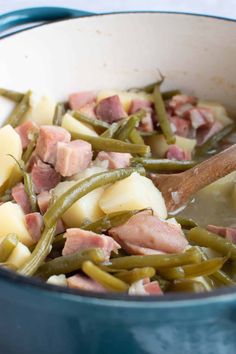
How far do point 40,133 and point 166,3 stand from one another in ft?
5.27

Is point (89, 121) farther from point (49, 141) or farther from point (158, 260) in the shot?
point (158, 260)

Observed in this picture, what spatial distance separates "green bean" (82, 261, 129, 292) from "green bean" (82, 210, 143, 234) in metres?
0.37

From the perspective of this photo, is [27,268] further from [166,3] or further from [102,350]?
[166,3]

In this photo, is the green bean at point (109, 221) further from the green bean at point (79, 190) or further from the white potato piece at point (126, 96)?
the white potato piece at point (126, 96)

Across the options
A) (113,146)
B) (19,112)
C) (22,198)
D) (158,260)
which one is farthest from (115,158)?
(158,260)

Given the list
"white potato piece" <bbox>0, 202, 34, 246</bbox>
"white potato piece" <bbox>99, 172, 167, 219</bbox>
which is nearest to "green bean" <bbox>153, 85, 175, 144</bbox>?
"white potato piece" <bbox>99, 172, 167, 219</bbox>

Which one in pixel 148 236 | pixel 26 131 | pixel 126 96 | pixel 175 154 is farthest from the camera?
pixel 126 96

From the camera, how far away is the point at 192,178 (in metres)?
2.70

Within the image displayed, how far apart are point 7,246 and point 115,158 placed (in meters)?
0.67

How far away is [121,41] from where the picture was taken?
3.20m

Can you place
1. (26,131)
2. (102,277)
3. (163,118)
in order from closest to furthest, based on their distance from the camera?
(102,277) → (26,131) → (163,118)

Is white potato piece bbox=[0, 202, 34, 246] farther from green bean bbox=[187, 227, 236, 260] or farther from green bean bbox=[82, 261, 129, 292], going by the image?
green bean bbox=[187, 227, 236, 260]

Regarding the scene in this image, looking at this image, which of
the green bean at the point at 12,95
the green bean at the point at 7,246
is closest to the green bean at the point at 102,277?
the green bean at the point at 7,246

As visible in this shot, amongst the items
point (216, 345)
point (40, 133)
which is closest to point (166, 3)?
point (40, 133)
